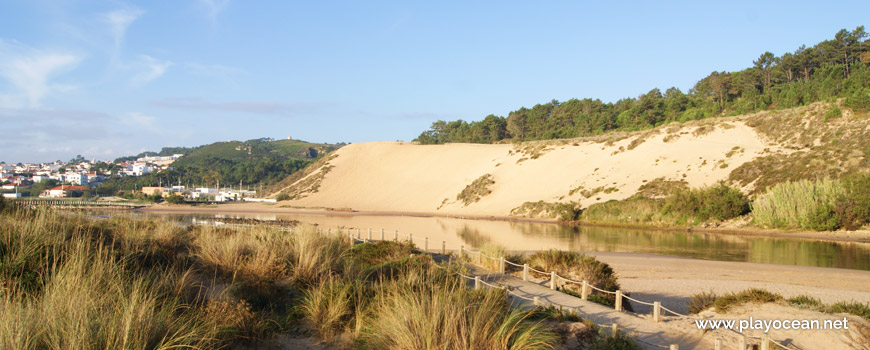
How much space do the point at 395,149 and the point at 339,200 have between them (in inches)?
1004

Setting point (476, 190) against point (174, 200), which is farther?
point (174, 200)

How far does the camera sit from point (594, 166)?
196 feet

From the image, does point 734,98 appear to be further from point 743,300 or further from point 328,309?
point 328,309

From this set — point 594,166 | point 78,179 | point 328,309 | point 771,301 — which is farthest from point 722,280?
point 78,179

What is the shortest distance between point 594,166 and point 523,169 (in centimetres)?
1068

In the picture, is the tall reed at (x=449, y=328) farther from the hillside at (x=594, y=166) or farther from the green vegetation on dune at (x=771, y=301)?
the hillside at (x=594, y=166)

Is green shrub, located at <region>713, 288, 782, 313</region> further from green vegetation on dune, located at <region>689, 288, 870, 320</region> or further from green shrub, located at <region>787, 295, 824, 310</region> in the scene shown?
green shrub, located at <region>787, 295, 824, 310</region>

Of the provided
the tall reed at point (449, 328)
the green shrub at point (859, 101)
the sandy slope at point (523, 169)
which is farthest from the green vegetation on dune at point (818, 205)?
the tall reed at point (449, 328)

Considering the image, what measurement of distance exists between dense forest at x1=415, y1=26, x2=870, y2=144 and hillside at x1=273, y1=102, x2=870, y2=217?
615cm

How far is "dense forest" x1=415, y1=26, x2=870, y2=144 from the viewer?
58625 mm

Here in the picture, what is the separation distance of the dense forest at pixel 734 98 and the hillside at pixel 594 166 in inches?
242

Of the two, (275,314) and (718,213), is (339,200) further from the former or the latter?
(275,314)

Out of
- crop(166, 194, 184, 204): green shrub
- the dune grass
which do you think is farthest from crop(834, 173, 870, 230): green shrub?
crop(166, 194, 184, 204): green shrub

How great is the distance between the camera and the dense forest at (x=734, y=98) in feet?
192
